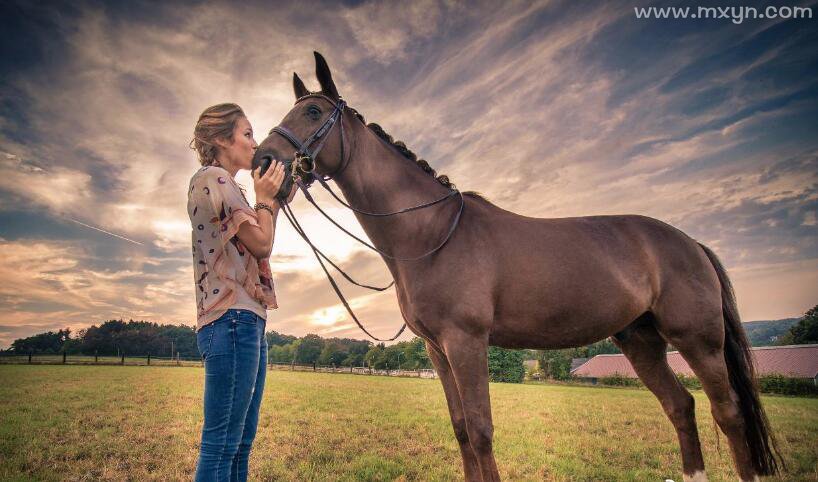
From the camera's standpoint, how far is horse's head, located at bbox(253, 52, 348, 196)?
10.0 ft

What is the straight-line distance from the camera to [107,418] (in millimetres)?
9961

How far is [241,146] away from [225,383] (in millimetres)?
1495

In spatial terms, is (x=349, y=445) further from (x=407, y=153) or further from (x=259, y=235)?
(x=259, y=235)

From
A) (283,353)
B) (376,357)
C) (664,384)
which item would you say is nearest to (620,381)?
(376,357)

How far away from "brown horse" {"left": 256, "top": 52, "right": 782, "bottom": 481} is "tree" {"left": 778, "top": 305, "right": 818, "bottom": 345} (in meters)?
40.6

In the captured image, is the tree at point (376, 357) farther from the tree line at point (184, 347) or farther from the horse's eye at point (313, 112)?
the horse's eye at point (313, 112)

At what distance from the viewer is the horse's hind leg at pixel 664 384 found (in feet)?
14.2

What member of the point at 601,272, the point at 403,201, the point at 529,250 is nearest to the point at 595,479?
the point at 601,272

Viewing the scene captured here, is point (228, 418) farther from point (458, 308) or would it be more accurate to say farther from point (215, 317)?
point (458, 308)

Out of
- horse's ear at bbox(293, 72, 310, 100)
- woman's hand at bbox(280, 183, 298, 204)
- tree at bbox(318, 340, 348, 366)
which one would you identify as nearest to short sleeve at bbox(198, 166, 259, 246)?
woman's hand at bbox(280, 183, 298, 204)

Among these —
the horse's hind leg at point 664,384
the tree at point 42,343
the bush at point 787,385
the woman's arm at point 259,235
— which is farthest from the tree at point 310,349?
the woman's arm at point 259,235

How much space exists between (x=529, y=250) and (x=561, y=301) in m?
0.55

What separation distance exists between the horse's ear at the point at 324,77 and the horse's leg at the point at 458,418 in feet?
8.11

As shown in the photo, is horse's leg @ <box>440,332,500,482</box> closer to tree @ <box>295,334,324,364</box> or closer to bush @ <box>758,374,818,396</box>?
bush @ <box>758,374,818,396</box>
